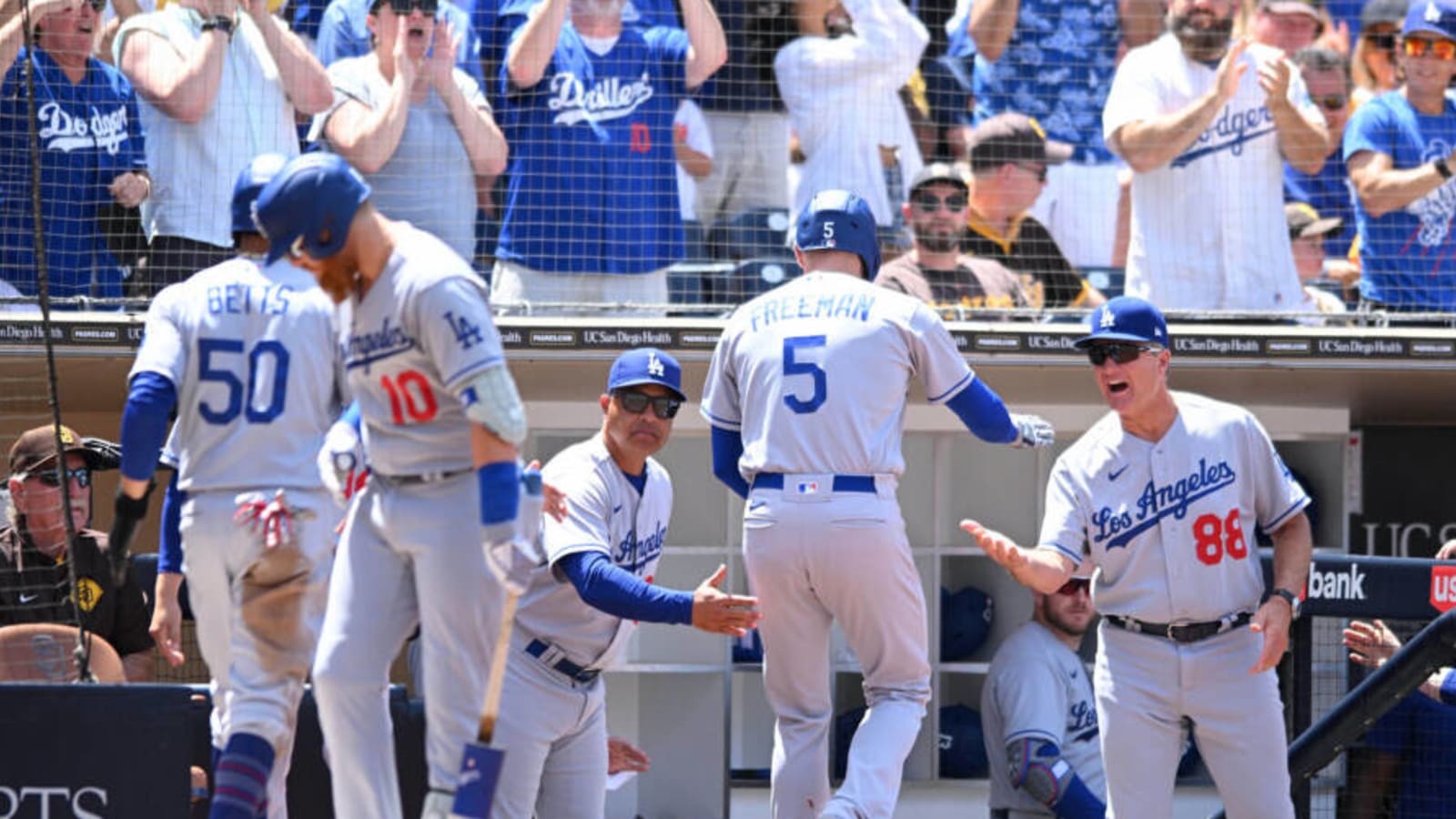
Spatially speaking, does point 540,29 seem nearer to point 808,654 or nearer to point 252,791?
point 808,654

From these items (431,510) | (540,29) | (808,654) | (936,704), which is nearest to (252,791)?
(431,510)

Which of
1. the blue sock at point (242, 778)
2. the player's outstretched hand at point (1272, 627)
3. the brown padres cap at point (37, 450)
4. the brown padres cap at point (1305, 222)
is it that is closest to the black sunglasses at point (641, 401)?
the blue sock at point (242, 778)

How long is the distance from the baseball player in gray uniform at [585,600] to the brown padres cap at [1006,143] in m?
3.76

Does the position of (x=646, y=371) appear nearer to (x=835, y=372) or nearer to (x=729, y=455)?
(x=729, y=455)

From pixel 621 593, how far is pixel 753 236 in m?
3.78

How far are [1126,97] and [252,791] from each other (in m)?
5.63

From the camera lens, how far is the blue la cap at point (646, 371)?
6219 mm

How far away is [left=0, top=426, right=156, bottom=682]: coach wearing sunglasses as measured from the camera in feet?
24.8

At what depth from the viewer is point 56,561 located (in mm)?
7789

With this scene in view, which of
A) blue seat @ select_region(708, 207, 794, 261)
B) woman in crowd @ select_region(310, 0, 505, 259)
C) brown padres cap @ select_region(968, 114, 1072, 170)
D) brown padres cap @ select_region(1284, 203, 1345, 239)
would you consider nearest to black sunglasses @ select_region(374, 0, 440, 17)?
woman in crowd @ select_region(310, 0, 505, 259)

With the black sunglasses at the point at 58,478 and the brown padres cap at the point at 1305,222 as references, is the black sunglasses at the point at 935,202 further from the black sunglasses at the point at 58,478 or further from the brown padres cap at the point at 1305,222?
the black sunglasses at the point at 58,478

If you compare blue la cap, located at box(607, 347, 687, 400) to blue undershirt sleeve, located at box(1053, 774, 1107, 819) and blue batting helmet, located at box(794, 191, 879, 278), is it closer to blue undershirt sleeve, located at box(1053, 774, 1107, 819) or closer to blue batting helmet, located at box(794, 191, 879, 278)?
blue batting helmet, located at box(794, 191, 879, 278)

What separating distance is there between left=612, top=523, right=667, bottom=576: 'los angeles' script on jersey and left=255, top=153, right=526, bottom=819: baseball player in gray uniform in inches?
54.8

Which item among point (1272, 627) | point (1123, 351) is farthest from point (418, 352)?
point (1272, 627)
